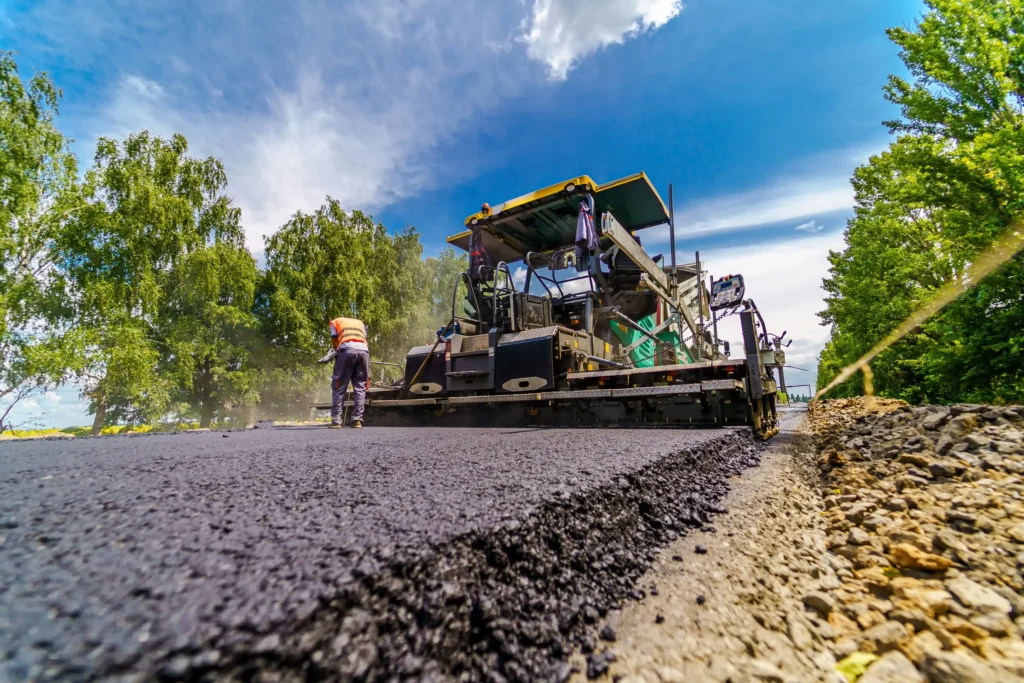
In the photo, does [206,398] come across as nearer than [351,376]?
No

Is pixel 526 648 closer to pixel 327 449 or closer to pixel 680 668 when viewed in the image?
pixel 680 668

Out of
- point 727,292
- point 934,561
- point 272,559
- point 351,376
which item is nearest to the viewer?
point 272,559

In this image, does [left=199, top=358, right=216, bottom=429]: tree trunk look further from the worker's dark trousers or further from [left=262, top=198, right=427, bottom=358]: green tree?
the worker's dark trousers

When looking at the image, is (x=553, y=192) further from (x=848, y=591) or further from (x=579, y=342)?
(x=848, y=591)

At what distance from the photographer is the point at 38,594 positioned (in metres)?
0.69

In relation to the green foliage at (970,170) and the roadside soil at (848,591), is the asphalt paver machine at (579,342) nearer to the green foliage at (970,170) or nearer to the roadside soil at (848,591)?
the roadside soil at (848,591)

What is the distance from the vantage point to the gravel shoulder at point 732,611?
0.96 m

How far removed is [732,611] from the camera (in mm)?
1177

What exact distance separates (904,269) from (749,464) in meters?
11.1

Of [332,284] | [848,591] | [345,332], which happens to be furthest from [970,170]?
[332,284]

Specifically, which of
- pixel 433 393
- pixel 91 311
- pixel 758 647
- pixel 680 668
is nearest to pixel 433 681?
pixel 680 668

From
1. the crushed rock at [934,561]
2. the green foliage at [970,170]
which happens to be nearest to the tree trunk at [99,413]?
the crushed rock at [934,561]

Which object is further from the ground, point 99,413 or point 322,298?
point 322,298

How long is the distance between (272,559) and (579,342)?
415cm
